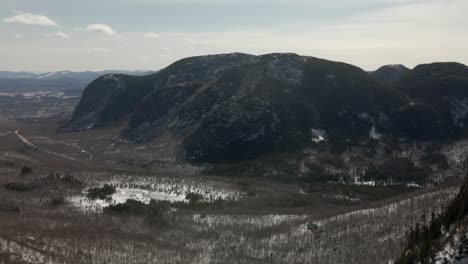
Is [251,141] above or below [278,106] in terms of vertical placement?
below

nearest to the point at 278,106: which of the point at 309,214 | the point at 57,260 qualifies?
the point at 309,214

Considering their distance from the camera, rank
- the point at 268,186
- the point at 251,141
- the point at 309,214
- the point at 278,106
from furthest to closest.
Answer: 1. the point at 278,106
2. the point at 251,141
3. the point at 268,186
4. the point at 309,214

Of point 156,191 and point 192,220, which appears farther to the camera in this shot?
point 156,191

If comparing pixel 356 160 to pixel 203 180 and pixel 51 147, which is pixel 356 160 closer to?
pixel 203 180

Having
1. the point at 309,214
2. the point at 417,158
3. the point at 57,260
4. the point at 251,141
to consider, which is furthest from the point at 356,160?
the point at 57,260

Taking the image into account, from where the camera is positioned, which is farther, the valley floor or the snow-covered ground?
the snow-covered ground

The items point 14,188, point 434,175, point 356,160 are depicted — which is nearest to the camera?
point 14,188

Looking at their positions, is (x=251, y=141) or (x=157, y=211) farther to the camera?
(x=251, y=141)

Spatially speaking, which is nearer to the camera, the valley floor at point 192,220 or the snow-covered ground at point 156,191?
the valley floor at point 192,220

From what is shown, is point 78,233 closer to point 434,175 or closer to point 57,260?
point 57,260
